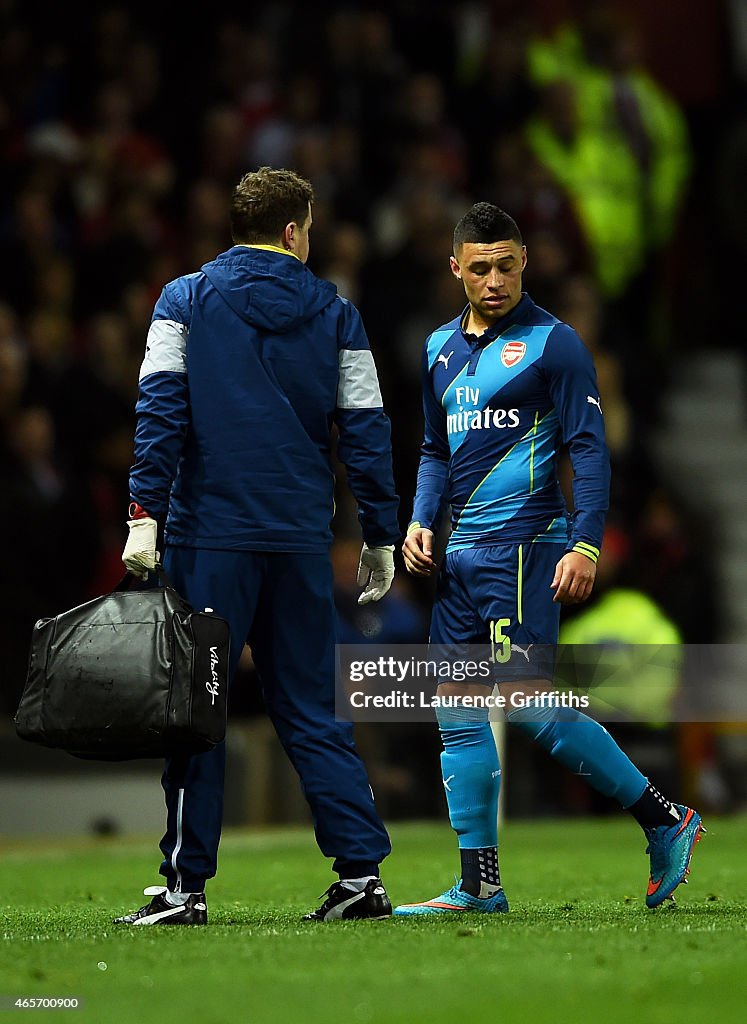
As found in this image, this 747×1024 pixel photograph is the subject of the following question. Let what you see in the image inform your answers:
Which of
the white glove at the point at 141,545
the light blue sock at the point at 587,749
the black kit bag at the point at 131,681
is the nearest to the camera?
the black kit bag at the point at 131,681

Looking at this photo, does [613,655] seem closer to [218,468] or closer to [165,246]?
[165,246]

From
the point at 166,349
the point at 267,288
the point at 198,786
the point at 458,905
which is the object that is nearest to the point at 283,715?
the point at 198,786

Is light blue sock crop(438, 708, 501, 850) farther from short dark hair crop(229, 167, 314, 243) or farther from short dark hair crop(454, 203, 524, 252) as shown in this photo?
short dark hair crop(229, 167, 314, 243)

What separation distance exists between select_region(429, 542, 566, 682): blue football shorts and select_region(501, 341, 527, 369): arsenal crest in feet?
1.82

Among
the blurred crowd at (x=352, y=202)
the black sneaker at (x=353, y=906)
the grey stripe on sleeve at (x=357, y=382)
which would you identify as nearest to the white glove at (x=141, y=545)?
the grey stripe on sleeve at (x=357, y=382)

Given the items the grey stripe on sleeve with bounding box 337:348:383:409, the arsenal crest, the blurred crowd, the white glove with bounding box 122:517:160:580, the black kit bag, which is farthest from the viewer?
the blurred crowd

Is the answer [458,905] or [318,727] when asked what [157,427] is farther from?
[458,905]

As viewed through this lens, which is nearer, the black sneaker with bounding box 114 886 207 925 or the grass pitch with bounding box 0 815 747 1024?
the grass pitch with bounding box 0 815 747 1024

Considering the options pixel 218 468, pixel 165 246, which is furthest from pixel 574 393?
pixel 165 246

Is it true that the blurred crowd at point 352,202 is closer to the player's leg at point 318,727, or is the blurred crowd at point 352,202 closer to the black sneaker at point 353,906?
the player's leg at point 318,727

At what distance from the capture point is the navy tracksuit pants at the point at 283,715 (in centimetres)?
579

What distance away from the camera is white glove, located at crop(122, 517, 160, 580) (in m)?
5.65

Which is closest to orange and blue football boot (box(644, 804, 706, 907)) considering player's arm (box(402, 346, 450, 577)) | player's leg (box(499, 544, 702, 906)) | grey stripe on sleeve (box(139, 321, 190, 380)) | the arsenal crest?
player's leg (box(499, 544, 702, 906))

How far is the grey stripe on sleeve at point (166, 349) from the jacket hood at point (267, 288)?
184 mm
